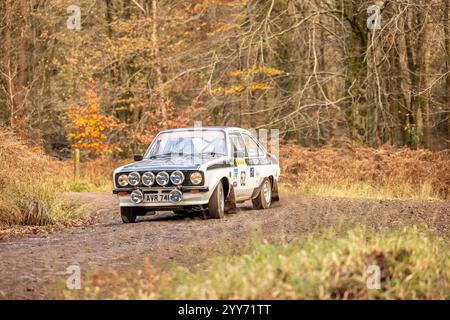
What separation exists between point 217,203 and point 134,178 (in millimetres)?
1440

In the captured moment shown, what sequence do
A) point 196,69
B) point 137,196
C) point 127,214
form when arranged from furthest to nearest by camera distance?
point 196,69, point 127,214, point 137,196

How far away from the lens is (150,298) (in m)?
6.26

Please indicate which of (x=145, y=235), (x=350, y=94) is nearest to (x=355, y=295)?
(x=145, y=235)

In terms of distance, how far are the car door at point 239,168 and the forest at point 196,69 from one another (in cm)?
902

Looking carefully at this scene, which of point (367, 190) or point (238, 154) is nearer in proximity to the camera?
point (238, 154)

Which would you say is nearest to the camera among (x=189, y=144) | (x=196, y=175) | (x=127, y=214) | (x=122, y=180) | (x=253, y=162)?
(x=196, y=175)

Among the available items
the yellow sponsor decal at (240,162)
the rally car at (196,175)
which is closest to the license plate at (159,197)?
the rally car at (196,175)

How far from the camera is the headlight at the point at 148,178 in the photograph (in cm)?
1359

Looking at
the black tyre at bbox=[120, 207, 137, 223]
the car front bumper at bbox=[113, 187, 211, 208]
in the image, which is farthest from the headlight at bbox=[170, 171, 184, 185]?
the black tyre at bbox=[120, 207, 137, 223]

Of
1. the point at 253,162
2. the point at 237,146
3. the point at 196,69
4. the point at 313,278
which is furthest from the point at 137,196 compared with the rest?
the point at 196,69

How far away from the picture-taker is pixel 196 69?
25172 millimetres

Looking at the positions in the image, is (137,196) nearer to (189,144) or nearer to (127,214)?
(127,214)

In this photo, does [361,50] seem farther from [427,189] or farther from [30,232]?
[30,232]

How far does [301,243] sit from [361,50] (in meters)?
18.8
